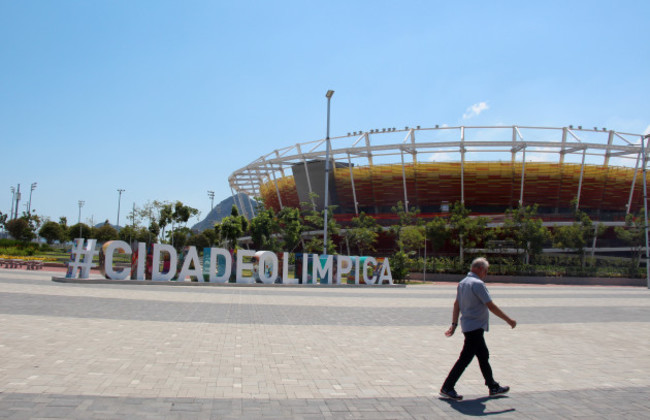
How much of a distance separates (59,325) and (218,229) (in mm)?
36985

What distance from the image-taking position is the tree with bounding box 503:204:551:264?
138ft

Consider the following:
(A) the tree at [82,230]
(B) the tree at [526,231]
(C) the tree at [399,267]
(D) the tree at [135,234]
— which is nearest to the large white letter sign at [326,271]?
(C) the tree at [399,267]

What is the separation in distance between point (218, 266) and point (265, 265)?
267 cm

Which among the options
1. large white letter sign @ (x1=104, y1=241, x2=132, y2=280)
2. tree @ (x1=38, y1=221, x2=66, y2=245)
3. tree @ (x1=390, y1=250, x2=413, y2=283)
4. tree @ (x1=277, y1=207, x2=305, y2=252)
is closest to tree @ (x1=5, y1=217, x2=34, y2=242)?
tree @ (x1=38, y1=221, x2=66, y2=245)

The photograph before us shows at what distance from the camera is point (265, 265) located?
26031 millimetres

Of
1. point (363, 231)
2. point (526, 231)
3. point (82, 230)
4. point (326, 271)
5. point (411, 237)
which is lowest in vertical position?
point (326, 271)

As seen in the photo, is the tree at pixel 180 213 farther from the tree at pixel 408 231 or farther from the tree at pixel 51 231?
the tree at pixel 51 231

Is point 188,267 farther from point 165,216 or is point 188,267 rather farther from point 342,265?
point 165,216

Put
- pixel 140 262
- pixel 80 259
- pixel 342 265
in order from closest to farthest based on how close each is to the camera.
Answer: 1. pixel 140 262
2. pixel 80 259
3. pixel 342 265

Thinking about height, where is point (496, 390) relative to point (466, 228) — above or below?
below

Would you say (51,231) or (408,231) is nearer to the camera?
(408,231)

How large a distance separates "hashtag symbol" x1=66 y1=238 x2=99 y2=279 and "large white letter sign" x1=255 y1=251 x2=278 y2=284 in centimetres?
812

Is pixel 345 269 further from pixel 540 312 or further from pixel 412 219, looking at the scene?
pixel 412 219

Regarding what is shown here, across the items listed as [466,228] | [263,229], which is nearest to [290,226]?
[263,229]
